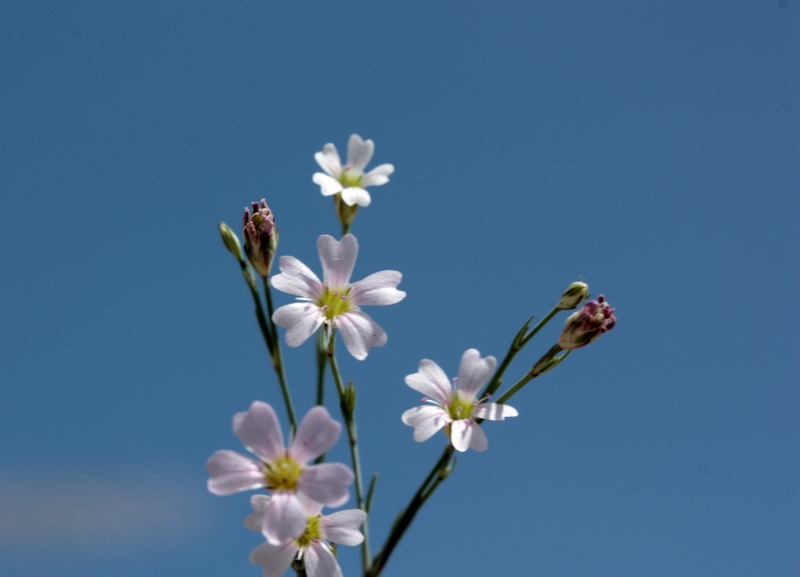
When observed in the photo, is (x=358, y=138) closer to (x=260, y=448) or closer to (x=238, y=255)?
(x=238, y=255)

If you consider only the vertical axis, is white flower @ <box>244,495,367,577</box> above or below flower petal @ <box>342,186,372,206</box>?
below

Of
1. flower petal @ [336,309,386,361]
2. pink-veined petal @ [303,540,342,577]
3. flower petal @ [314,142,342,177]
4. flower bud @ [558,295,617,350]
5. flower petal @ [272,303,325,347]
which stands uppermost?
flower petal @ [314,142,342,177]

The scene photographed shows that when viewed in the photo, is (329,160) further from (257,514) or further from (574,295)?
(257,514)

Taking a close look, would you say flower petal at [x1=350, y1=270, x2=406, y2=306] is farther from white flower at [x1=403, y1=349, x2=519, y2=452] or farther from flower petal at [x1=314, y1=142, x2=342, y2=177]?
flower petal at [x1=314, y1=142, x2=342, y2=177]

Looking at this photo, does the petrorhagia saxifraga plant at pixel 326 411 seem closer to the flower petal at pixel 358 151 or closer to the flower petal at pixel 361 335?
the flower petal at pixel 361 335

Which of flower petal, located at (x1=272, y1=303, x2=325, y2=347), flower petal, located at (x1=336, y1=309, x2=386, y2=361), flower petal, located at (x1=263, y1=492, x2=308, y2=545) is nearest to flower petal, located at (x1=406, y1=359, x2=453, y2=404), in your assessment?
flower petal, located at (x1=336, y1=309, x2=386, y2=361)

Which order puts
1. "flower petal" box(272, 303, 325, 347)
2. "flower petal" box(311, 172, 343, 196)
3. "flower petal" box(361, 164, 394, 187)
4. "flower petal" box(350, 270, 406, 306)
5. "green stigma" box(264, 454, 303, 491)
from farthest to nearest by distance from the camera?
"flower petal" box(361, 164, 394, 187), "flower petal" box(311, 172, 343, 196), "flower petal" box(350, 270, 406, 306), "flower petal" box(272, 303, 325, 347), "green stigma" box(264, 454, 303, 491)

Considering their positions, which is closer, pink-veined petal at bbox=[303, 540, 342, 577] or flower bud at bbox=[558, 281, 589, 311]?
pink-veined petal at bbox=[303, 540, 342, 577]
